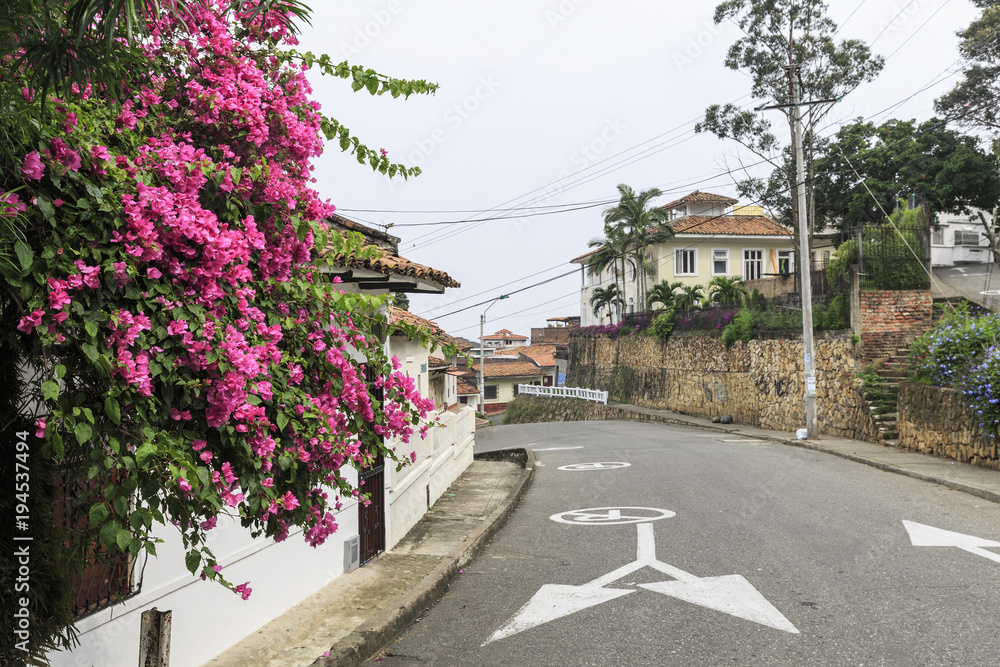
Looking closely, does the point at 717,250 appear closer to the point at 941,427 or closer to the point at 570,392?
the point at 570,392

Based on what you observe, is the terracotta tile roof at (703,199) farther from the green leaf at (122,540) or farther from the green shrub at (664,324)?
the green leaf at (122,540)

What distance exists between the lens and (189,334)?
106 inches

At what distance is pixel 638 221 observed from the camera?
138 feet

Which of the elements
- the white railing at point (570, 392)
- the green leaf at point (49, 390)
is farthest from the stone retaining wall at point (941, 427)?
the white railing at point (570, 392)

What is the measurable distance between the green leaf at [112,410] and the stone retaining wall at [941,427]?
14.2m

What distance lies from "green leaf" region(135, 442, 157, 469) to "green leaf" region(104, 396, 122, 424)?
0.13m

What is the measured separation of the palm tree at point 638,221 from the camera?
4212 cm

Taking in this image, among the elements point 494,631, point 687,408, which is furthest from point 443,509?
point 687,408

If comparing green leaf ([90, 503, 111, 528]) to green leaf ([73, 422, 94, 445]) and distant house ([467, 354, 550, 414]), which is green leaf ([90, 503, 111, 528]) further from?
distant house ([467, 354, 550, 414])

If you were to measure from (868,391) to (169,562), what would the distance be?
18.4 m

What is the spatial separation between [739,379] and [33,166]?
28.7 meters

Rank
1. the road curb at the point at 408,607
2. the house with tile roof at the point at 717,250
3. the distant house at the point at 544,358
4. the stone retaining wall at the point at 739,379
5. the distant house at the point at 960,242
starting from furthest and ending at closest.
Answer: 1. the distant house at the point at 544,358
2. the house with tile roof at the point at 717,250
3. the distant house at the point at 960,242
4. the stone retaining wall at the point at 739,379
5. the road curb at the point at 408,607

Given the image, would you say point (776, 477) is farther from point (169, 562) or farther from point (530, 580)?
point (169, 562)

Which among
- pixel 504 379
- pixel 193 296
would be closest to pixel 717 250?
pixel 504 379
